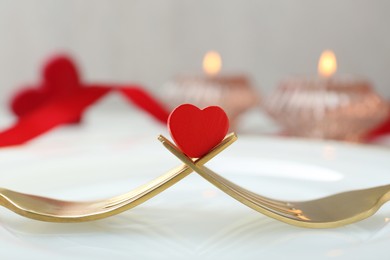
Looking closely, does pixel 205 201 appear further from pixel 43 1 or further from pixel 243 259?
pixel 43 1

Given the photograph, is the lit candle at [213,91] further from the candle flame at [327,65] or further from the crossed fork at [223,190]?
the crossed fork at [223,190]

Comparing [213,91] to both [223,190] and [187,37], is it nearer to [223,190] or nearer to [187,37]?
[187,37]

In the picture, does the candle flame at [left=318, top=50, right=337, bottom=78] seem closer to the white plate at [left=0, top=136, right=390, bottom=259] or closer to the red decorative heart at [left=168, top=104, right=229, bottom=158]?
the white plate at [left=0, top=136, right=390, bottom=259]

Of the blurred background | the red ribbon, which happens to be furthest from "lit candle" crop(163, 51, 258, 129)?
the blurred background

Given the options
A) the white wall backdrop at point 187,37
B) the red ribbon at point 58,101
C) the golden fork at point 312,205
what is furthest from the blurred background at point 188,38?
the golden fork at point 312,205

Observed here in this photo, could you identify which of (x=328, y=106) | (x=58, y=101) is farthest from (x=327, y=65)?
(x=58, y=101)

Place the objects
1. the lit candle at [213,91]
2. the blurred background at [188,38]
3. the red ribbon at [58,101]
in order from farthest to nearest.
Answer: the blurred background at [188,38]
the lit candle at [213,91]
the red ribbon at [58,101]

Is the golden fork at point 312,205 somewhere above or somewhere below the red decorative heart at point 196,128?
below

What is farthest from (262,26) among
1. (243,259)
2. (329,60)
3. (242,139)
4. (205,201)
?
(243,259)
